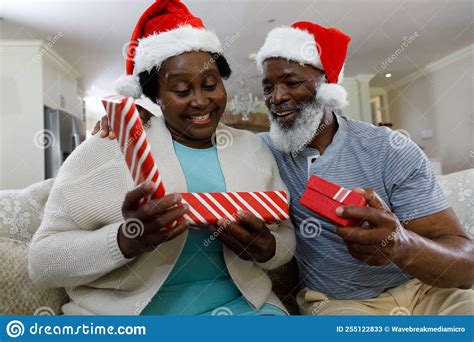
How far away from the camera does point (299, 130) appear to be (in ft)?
3.50

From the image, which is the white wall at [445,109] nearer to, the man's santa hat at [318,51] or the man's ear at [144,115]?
the man's santa hat at [318,51]

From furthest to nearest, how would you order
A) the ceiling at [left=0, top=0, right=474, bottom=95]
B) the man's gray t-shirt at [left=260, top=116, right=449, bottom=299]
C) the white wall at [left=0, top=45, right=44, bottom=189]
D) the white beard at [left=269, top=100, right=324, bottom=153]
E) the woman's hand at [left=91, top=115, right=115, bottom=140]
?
the white wall at [left=0, top=45, right=44, bottom=189] < the ceiling at [left=0, top=0, right=474, bottom=95] < the white beard at [left=269, top=100, right=324, bottom=153] < the man's gray t-shirt at [left=260, top=116, right=449, bottom=299] < the woman's hand at [left=91, top=115, right=115, bottom=140]

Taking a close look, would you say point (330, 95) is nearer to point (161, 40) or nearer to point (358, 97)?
point (161, 40)

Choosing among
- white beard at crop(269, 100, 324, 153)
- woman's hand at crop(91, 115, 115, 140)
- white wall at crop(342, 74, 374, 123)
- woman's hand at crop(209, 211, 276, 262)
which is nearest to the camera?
woman's hand at crop(209, 211, 276, 262)

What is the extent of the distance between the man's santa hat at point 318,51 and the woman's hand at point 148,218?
0.62 m

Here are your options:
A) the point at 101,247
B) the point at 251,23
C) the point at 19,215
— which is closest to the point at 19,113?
the point at 251,23

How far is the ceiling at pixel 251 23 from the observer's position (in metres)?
3.10

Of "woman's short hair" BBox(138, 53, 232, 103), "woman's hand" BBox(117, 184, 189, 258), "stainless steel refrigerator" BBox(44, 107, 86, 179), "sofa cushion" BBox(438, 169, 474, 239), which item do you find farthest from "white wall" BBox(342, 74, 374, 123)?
"woman's hand" BBox(117, 184, 189, 258)

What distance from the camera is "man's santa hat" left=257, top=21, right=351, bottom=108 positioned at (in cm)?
113

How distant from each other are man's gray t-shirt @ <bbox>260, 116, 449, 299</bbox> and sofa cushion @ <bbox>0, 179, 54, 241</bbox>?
0.68 meters

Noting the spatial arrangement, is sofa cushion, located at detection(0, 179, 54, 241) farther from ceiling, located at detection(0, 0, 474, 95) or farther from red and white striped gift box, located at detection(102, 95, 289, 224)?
ceiling, located at detection(0, 0, 474, 95)

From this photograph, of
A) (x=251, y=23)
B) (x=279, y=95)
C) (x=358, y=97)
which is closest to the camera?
(x=279, y=95)

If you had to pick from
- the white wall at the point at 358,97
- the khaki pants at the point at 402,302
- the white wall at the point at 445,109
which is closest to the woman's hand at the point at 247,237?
the khaki pants at the point at 402,302

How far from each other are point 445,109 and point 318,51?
447 cm
